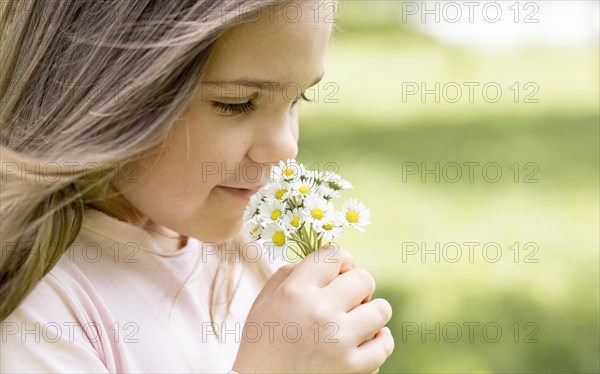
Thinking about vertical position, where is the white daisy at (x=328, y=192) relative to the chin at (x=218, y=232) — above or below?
above

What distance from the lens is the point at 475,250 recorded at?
4113 mm

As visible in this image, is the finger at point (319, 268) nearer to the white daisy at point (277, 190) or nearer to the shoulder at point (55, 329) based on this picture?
the white daisy at point (277, 190)

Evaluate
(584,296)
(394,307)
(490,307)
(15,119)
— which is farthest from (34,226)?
(584,296)

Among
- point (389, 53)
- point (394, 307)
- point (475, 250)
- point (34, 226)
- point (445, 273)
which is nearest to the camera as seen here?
point (34, 226)

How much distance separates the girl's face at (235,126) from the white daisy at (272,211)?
0.44ft

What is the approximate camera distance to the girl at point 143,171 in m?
1.63

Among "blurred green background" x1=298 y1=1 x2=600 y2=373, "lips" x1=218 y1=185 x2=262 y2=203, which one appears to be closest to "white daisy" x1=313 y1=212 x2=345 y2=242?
"lips" x1=218 y1=185 x2=262 y2=203

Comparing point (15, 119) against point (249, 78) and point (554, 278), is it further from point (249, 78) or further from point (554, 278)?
point (554, 278)

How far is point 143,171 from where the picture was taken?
1772mm

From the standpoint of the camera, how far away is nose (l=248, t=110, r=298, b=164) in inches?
68.7

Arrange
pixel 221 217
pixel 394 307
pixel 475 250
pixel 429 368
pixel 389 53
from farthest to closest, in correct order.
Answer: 1. pixel 389 53
2. pixel 475 250
3. pixel 394 307
4. pixel 429 368
5. pixel 221 217

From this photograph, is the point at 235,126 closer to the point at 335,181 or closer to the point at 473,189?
the point at 335,181

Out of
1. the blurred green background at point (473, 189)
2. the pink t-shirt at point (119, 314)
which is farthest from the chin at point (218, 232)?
the blurred green background at point (473, 189)

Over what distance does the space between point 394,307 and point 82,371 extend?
6.69 ft
